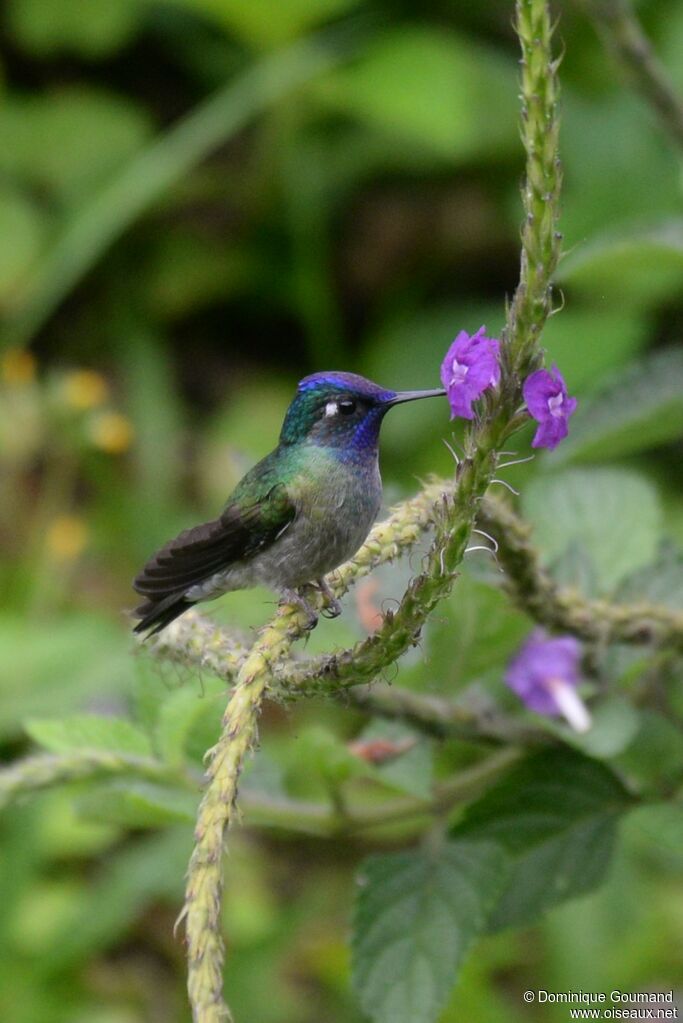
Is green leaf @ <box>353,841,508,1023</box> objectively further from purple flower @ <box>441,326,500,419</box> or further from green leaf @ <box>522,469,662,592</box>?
purple flower @ <box>441,326,500,419</box>

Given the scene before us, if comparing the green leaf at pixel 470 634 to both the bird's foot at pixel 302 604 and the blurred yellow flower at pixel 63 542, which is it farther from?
the blurred yellow flower at pixel 63 542

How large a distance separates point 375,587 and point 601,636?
45 cm

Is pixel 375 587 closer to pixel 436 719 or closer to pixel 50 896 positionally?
pixel 436 719

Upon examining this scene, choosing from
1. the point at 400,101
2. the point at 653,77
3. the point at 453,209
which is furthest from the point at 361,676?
the point at 453,209

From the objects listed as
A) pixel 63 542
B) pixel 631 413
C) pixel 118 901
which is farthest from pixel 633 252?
pixel 63 542

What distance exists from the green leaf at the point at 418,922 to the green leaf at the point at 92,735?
40 cm

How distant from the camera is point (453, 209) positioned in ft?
19.4

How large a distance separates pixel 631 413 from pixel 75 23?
4413 millimetres

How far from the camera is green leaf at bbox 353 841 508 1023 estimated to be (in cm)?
175

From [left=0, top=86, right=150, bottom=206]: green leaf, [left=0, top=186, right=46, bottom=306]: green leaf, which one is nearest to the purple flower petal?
[left=0, top=186, right=46, bottom=306]: green leaf

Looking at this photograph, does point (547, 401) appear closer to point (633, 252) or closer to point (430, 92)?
point (633, 252)

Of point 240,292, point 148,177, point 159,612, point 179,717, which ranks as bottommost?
point 179,717

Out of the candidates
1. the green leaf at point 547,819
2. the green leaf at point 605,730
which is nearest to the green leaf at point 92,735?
the green leaf at point 547,819

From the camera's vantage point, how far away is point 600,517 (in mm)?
2209
